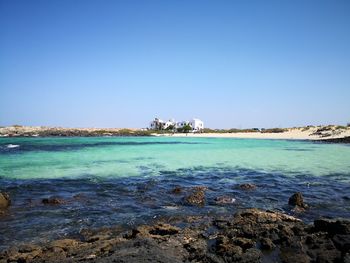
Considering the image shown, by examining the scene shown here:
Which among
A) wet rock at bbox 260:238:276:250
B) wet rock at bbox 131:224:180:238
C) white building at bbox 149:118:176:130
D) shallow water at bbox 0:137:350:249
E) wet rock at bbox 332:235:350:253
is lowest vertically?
shallow water at bbox 0:137:350:249

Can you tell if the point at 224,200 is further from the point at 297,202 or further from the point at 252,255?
the point at 252,255

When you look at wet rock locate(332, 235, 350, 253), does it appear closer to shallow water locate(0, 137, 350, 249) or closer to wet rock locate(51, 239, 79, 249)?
shallow water locate(0, 137, 350, 249)

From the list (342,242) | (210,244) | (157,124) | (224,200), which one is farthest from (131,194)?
(157,124)

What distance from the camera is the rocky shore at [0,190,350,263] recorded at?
565 cm

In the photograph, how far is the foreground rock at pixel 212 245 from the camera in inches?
222

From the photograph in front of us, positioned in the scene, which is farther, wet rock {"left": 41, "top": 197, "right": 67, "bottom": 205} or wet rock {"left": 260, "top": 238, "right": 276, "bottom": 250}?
wet rock {"left": 41, "top": 197, "right": 67, "bottom": 205}

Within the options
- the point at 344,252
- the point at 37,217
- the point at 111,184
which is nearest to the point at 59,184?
the point at 111,184

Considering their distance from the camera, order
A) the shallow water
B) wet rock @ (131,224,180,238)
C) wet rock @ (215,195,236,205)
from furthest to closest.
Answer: wet rock @ (215,195,236,205) < the shallow water < wet rock @ (131,224,180,238)

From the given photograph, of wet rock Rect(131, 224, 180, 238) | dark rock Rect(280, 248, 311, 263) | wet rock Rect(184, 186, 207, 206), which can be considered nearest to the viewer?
dark rock Rect(280, 248, 311, 263)

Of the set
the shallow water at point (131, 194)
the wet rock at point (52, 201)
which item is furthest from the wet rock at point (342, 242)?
the wet rock at point (52, 201)

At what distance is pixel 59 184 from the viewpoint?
15.2 metres

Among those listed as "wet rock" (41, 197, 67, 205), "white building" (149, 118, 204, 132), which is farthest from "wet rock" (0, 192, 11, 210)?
"white building" (149, 118, 204, 132)

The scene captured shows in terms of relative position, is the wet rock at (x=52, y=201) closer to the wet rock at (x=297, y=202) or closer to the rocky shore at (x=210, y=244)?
the rocky shore at (x=210, y=244)

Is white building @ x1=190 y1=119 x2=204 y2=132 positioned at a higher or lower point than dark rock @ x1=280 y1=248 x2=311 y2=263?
higher
